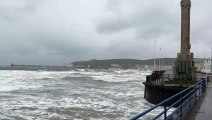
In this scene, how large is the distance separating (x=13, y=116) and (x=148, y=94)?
1272 centimetres

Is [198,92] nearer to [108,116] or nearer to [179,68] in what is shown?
[108,116]

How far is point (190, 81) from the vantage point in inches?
1070

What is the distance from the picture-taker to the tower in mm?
28375

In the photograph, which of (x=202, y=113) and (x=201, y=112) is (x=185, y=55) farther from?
(x=202, y=113)

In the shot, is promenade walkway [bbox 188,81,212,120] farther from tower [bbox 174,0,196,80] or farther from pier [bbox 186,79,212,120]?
tower [bbox 174,0,196,80]

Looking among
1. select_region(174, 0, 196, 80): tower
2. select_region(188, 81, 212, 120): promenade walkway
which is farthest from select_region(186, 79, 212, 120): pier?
select_region(174, 0, 196, 80): tower

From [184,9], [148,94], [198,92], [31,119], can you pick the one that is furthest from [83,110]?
[184,9]

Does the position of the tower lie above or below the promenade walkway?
above

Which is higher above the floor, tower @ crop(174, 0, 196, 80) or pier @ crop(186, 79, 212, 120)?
tower @ crop(174, 0, 196, 80)

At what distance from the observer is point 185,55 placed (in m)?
28.8

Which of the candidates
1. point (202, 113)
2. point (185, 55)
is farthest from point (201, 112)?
point (185, 55)

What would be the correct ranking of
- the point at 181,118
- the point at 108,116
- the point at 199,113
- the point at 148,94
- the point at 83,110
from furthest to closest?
the point at 148,94 < the point at 83,110 < the point at 108,116 < the point at 199,113 < the point at 181,118

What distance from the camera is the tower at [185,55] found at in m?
28.4

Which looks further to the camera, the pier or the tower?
the tower
